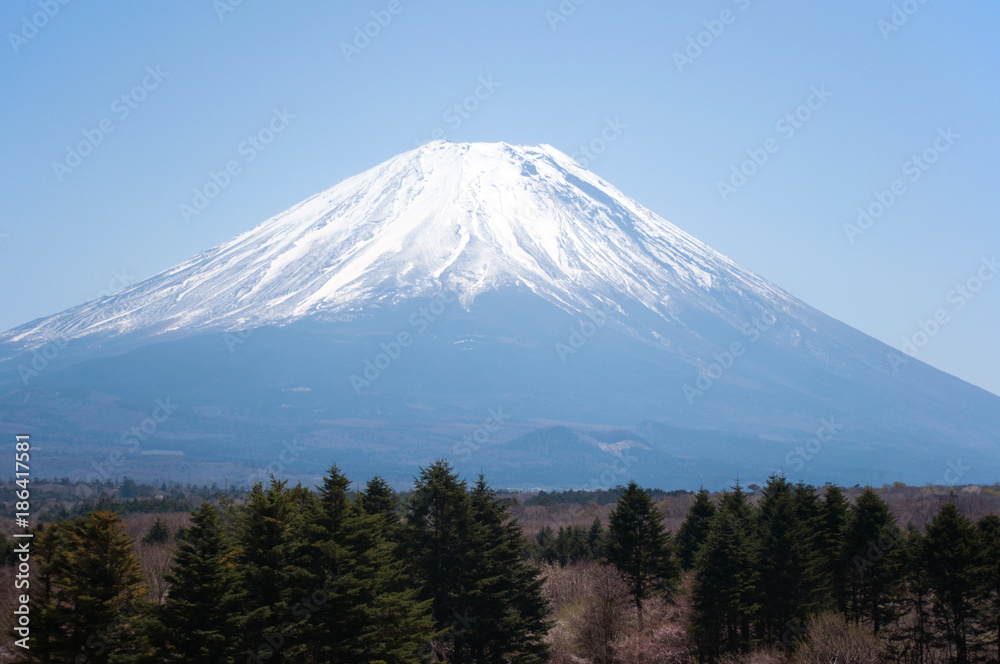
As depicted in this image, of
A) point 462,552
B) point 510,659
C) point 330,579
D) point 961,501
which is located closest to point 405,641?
point 330,579

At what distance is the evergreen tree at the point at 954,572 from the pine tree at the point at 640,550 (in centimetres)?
1111

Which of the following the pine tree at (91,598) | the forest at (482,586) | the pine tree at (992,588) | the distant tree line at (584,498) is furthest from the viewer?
the distant tree line at (584,498)

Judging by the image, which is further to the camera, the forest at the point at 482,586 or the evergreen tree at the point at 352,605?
the evergreen tree at the point at 352,605

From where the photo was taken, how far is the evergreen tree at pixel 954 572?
92.1 feet

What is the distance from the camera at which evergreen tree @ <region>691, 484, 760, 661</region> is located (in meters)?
32.2

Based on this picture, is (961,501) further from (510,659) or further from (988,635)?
(510,659)

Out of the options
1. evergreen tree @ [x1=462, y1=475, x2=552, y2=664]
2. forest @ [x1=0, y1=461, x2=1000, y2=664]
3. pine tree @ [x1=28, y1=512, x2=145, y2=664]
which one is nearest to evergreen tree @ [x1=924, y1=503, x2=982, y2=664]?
forest @ [x1=0, y1=461, x2=1000, y2=664]

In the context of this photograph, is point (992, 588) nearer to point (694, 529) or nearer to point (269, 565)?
point (694, 529)

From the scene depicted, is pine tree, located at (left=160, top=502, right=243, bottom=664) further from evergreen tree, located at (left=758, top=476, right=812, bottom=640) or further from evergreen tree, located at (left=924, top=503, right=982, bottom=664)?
evergreen tree, located at (left=924, top=503, right=982, bottom=664)

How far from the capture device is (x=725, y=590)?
106 feet

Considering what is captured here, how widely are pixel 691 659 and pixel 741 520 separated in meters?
6.55

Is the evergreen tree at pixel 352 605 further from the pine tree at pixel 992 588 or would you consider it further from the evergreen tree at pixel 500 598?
the pine tree at pixel 992 588

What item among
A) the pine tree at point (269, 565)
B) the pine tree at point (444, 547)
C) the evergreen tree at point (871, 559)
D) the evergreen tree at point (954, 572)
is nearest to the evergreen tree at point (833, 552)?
the evergreen tree at point (871, 559)

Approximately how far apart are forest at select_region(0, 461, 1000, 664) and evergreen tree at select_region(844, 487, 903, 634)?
86 mm
